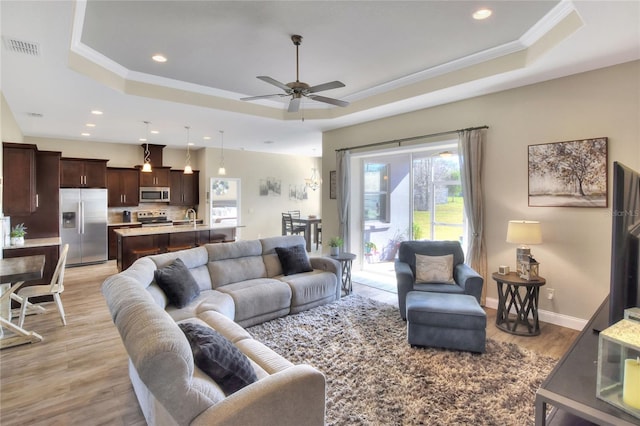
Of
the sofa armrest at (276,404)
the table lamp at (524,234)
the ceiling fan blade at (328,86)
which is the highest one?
the ceiling fan blade at (328,86)

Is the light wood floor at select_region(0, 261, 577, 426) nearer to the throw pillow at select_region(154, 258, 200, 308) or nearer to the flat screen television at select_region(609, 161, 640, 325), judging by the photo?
the throw pillow at select_region(154, 258, 200, 308)

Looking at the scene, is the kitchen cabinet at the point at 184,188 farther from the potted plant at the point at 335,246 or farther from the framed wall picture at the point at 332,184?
the potted plant at the point at 335,246

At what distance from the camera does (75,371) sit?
2742 mm

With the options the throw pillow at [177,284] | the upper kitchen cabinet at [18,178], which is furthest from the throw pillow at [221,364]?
the upper kitchen cabinet at [18,178]

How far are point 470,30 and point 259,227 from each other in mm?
7580

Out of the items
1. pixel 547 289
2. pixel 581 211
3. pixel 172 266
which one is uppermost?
pixel 581 211

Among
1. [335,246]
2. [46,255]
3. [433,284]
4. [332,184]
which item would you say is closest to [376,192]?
[332,184]

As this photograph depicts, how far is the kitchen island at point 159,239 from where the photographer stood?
18.5 feet

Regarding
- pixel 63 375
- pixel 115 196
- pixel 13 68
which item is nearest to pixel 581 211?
pixel 63 375

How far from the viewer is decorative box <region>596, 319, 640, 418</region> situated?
3.96ft

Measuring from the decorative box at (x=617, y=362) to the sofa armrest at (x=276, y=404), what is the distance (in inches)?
47.5

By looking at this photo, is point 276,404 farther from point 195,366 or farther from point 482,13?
point 482,13

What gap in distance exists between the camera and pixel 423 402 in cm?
227

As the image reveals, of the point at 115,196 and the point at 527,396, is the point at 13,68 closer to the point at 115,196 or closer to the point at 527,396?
the point at 115,196
